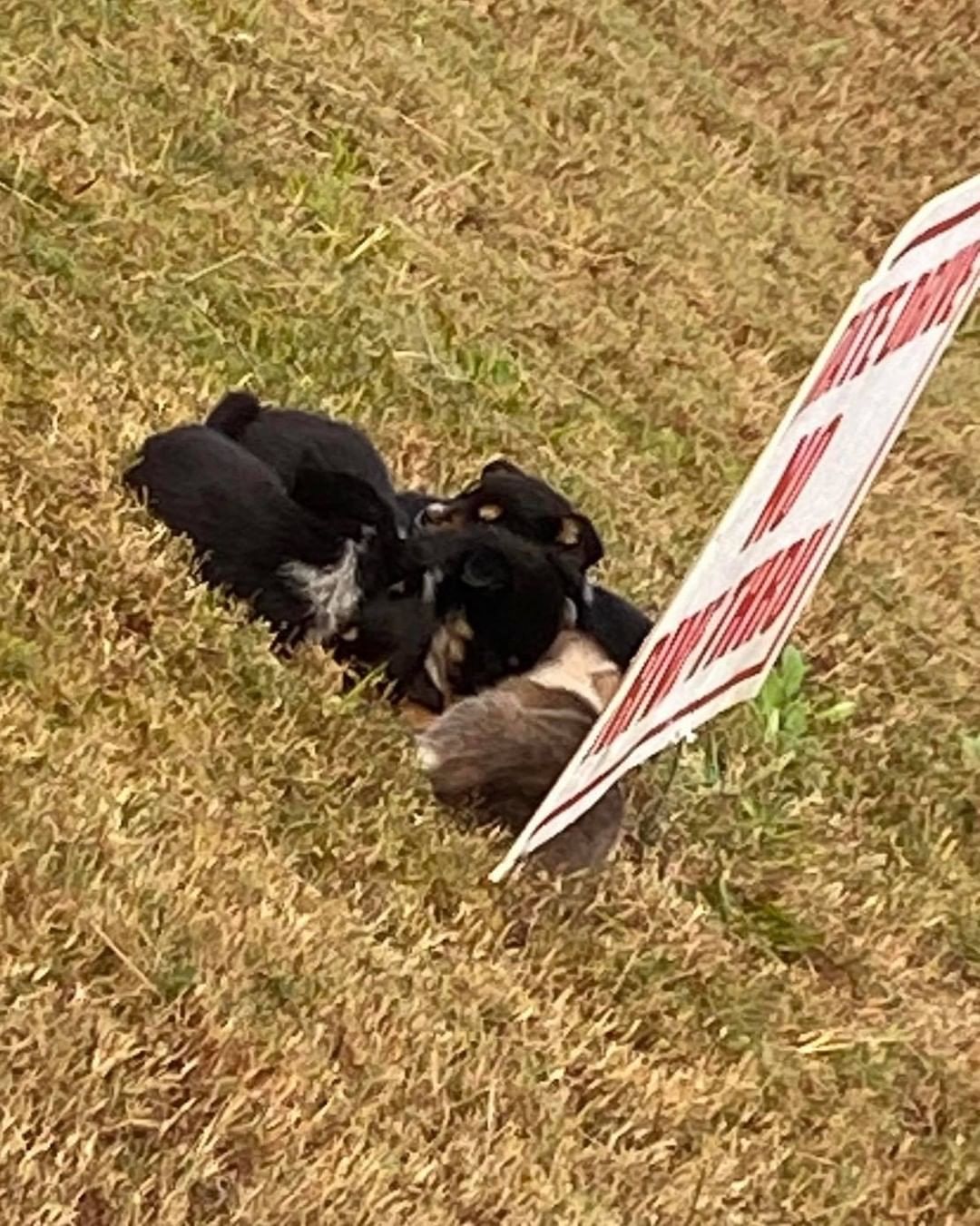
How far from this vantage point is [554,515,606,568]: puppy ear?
4.26 m

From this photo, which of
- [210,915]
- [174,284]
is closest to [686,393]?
[174,284]

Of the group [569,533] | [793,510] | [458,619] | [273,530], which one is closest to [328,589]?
[273,530]

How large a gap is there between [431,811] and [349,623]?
0.44 m

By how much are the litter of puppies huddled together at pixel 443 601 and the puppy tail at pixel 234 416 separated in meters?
0.20

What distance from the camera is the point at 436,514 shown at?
4336 mm

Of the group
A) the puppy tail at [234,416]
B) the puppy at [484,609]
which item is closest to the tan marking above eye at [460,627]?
the puppy at [484,609]

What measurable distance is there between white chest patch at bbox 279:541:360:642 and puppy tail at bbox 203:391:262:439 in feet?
1.76

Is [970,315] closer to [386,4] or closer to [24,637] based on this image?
[386,4]

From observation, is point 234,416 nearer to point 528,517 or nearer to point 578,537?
point 528,517

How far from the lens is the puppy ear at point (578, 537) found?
4.26m

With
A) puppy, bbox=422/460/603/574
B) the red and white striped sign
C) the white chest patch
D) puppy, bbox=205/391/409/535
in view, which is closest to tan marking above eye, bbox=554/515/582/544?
puppy, bbox=422/460/603/574

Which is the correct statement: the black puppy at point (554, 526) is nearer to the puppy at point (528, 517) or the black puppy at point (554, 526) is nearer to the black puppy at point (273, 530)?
the puppy at point (528, 517)

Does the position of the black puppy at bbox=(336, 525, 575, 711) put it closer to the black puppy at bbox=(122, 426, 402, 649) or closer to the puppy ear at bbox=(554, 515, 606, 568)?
the black puppy at bbox=(122, 426, 402, 649)

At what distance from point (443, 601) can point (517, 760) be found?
0.39 metres
